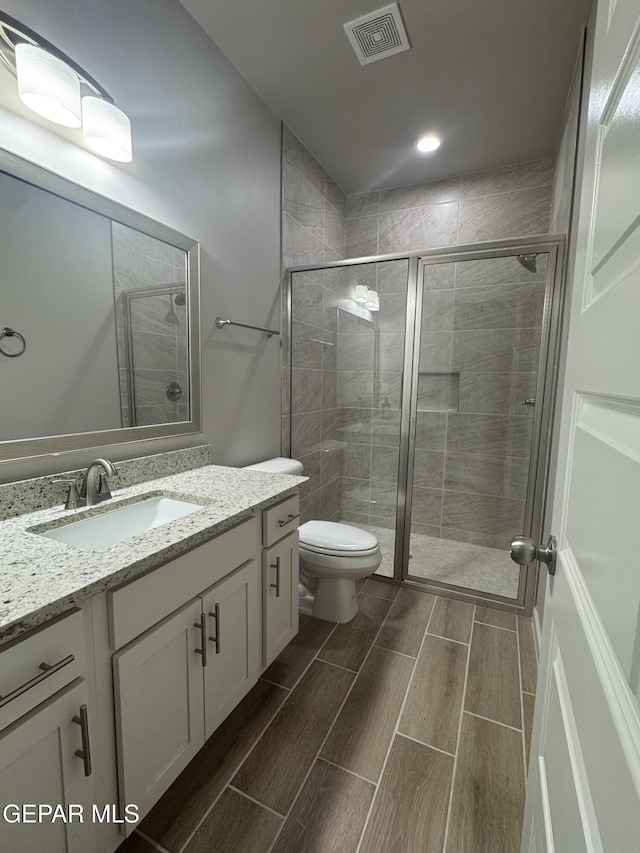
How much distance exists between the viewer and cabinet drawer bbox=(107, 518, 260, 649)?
2.89 feet

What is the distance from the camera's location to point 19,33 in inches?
42.6

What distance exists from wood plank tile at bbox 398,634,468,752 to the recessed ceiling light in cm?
293

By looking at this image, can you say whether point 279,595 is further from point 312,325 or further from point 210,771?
point 312,325

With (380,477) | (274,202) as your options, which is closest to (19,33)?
(274,202)

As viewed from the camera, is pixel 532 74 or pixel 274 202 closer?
pixel 532 74

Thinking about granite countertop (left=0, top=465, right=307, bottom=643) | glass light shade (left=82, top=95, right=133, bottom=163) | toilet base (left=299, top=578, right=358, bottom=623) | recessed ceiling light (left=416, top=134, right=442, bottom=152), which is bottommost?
toilet base (left=299, top=578, right=358, bottom=623)

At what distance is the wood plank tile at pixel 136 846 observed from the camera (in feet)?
3.44

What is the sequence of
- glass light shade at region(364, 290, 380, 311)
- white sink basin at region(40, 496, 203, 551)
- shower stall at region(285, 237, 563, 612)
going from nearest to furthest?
white sink basin at region(40, 496, 203, 551), shower stall at region(285, 237, 563, 612), glass light shade at region(364, 290, 380, 311)

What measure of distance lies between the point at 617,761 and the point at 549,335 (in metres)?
2.10

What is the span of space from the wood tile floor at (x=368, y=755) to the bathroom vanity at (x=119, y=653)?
0.67 ft

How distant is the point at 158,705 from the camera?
100 cm

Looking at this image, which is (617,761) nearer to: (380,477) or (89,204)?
(89,204)

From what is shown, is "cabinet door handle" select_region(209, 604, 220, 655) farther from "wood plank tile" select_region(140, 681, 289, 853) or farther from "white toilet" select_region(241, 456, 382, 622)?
"white toilet" select_region(241, 456, 382, 622)

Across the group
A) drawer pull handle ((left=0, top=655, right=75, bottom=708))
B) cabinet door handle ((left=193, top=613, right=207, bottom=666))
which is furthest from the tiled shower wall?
drawer pull handle ((left=0, top=655, right=75, bottom=708))
